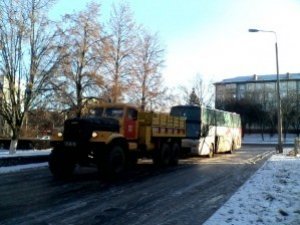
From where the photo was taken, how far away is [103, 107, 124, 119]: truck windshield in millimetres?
19377

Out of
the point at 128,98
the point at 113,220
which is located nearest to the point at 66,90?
the point at 128,98

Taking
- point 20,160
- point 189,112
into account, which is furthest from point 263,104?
point 20,160

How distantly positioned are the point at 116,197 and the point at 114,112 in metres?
7.06

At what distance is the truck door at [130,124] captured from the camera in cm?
1955

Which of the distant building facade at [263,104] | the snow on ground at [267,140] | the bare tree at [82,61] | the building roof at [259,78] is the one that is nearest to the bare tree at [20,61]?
the bare tree at [82,61]

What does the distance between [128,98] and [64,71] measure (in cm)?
899

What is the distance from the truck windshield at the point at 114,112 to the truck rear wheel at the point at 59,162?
100 inches

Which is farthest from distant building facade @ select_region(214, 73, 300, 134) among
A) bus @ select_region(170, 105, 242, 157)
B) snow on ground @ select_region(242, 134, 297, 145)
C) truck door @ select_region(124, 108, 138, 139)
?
truck door @ select_region(124, 108, 138, 139)

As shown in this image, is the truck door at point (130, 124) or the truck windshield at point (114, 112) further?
the truck door at point (130, 124)

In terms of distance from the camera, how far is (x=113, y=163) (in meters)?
17.6

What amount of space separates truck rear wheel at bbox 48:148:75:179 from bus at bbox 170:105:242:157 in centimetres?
1237

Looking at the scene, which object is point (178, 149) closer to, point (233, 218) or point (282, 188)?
point (282, 188)

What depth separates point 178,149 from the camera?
2506cm

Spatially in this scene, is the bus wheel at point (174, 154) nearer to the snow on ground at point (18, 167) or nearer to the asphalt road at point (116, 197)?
the asphalt road at point (116, 197)
